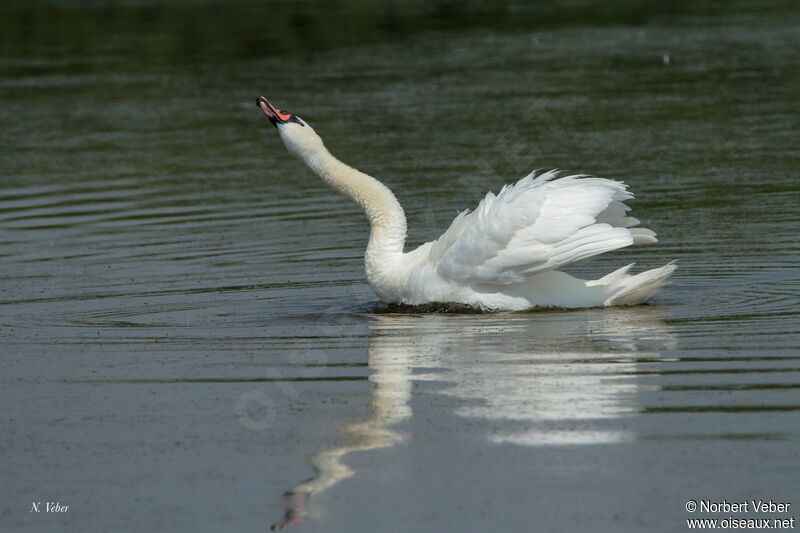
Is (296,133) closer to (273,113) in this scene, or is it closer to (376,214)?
(273,113)

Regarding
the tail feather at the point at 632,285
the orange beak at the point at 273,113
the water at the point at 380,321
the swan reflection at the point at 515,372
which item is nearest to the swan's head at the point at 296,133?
the orange beak at the point at 273,113

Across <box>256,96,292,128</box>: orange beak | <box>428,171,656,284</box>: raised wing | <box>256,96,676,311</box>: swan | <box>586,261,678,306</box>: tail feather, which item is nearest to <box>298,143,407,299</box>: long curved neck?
<box>256,96,676,311</box>: swan

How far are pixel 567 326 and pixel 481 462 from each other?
305 cm

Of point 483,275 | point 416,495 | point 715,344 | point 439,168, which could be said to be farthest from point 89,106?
point 416,495

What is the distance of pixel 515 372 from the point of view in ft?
27.1

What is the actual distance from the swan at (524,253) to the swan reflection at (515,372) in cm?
19

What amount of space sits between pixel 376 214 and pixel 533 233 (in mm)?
1698

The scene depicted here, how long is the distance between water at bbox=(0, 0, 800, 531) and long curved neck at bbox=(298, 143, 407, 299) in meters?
0.34

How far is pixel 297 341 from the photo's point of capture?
959 centimetres

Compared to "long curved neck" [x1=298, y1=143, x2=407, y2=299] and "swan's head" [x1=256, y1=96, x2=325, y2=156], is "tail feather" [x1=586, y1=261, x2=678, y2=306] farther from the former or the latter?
"swan's head" [x1=256, y1=96, x2=325, y2=156]

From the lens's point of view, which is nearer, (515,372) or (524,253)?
(515,372)

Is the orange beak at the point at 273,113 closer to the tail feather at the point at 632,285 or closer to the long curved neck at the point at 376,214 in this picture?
the long curved neck at the point at 376,214

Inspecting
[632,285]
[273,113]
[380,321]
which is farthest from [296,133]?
[632,285]

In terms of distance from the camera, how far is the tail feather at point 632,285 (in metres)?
10.0
